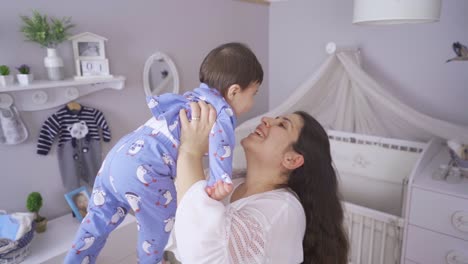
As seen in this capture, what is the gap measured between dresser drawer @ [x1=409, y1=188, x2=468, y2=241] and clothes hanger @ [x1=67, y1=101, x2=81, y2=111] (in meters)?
1.73

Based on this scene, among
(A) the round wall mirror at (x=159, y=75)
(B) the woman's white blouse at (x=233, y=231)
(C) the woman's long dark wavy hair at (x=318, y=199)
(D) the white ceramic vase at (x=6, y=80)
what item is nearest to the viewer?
(B) the woman's white blouse at (x=233, y=231)

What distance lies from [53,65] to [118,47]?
16.5 inches

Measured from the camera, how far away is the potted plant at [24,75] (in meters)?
1.40

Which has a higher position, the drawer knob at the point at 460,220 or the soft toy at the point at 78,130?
the soft toy at the point at 78,130

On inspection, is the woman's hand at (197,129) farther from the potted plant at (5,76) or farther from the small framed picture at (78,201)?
the small framed picture at (78,201)

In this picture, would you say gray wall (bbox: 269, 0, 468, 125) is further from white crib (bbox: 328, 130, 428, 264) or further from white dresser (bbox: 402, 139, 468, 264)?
white dresser (bbox: 402, 139, 468, 264)

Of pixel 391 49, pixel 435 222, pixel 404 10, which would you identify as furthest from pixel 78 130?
pixel 391 49

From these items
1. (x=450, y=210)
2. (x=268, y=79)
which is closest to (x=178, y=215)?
(x=450, y=210)

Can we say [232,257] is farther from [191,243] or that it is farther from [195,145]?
[195,145]

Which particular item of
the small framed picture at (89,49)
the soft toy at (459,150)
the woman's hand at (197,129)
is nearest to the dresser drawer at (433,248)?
the soft toy at (459,150)

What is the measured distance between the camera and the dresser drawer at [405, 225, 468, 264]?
1.51m

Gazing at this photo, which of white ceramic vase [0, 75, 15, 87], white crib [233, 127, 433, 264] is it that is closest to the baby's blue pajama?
white ceramic vase [0, 75, 15, 87]

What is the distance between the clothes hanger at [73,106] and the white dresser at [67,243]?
575mm

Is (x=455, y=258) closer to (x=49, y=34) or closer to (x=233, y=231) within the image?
(x=233, y=231)
